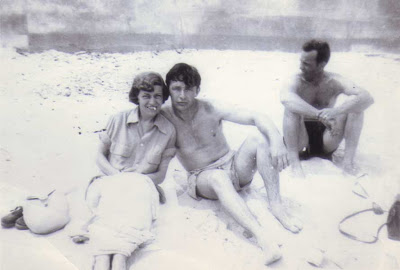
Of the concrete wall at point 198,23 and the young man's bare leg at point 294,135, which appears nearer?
the young man's bare leg at point 294,135

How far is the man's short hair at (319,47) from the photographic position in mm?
2270

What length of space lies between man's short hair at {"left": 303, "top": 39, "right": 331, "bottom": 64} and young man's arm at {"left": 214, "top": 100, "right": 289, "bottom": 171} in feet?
2.09

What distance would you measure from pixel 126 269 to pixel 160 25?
2.11 metres

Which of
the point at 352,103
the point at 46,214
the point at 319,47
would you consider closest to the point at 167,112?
the point at 46,214

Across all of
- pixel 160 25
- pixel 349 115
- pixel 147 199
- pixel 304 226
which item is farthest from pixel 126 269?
pixel 160 25

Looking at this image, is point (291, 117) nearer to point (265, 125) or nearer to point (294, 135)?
point (294, 135)

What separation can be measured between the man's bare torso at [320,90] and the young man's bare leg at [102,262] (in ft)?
4.91

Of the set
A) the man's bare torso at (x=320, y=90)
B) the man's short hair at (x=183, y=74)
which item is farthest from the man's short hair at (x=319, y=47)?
the man's short hair at (x=183, y=74)

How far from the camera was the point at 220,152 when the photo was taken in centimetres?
205

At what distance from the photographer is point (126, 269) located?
154 centimetres

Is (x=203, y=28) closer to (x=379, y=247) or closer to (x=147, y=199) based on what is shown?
(x=147, y=199)

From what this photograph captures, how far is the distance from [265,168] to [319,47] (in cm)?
87

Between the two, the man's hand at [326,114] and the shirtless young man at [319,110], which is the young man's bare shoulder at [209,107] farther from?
the man's hand at [326,114]

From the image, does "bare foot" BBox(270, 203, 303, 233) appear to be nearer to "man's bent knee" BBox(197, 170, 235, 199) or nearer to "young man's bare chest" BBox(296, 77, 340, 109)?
"man's bent knee" BBox(197, 170, 235, 199)
